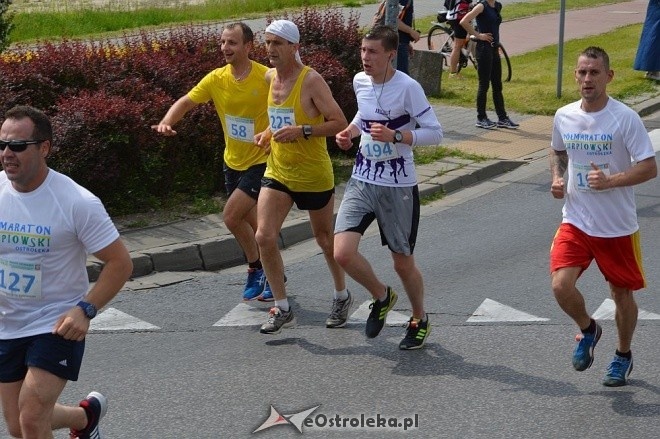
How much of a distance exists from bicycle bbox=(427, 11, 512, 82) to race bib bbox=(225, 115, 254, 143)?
903 centimetres

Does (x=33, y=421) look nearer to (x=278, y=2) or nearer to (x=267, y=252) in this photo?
(x=267, y=252)

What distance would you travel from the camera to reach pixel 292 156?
7.91 meters

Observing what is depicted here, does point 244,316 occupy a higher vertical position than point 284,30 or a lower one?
lower

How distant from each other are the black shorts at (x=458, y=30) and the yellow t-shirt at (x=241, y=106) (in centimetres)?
990

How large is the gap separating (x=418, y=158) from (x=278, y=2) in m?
17.9

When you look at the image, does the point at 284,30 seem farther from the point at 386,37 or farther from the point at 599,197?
the point at 599,197

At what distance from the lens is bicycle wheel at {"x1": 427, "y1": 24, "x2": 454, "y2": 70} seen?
65.8 ft

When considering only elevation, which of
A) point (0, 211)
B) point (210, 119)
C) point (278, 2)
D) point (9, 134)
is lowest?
point (278, 2)

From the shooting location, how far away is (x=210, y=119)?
1139cm

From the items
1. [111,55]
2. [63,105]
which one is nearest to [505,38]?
[111,55]

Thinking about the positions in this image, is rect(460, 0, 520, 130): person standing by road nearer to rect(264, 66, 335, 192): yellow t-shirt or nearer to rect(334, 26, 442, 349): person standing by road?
rect(264, 66, 335, 192): yellow t-shirt

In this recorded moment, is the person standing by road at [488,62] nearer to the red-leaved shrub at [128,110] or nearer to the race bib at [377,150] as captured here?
the red-leaved shrub at [128,110]

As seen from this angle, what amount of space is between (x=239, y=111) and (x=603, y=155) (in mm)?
2981

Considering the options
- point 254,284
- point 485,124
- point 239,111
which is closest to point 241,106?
point 239,111
